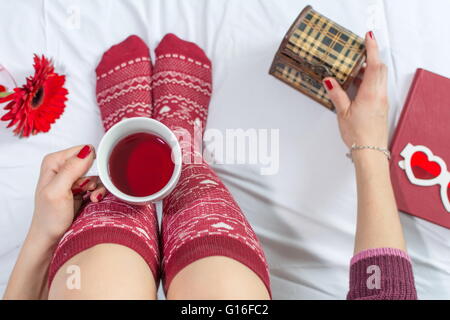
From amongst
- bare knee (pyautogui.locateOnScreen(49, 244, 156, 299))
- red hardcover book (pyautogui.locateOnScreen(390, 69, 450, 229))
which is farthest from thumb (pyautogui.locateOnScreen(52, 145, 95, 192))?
red hardcover book (pyautogui.locateOnScreen(390, 69, 450, 229))

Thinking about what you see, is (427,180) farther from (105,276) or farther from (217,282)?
(105,276)

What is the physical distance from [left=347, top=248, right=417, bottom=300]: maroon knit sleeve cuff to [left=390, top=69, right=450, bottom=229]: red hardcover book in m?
0.18

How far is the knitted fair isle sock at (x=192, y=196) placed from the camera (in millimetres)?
564

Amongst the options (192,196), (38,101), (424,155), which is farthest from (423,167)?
(38,101)

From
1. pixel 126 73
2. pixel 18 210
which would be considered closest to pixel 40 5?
pixel 126 73

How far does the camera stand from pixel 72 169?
59 centimetres

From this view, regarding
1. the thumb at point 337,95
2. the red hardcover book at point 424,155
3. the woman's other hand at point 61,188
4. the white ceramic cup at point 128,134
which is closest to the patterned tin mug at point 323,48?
the thumb at point 337,95

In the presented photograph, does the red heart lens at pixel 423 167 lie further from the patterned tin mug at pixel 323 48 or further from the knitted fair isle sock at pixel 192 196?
the knitted fair isle sock at pixel 192 196

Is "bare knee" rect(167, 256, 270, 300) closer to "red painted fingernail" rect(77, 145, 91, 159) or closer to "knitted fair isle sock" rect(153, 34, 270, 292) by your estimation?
"knitted fair isle sock" rect(153, 34, 270, 292)

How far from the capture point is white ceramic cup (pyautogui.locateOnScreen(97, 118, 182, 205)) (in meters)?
0.55

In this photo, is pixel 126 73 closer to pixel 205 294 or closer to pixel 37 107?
pixel 37 107

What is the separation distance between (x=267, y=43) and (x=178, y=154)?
34 centimetres

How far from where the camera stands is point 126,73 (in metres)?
0.84
